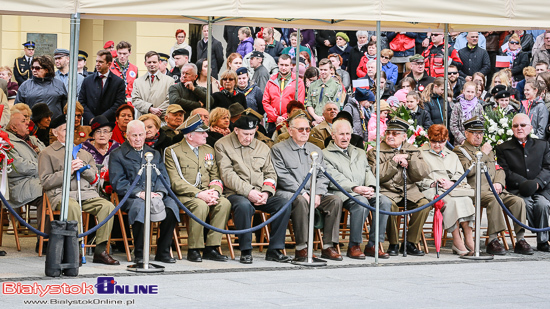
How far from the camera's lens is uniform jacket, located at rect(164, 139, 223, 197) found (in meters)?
11.0

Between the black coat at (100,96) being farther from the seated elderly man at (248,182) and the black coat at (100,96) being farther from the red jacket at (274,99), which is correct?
the seated elderly man at (248,182)

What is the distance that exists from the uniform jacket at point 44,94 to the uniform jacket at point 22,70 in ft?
14.2

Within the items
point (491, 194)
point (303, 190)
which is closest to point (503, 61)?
point (491, 194)

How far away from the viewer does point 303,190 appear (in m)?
11.3

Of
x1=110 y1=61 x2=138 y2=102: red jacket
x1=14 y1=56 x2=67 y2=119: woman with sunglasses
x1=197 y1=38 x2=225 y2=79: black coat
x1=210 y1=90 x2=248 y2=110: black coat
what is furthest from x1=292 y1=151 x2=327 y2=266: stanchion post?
x1=197 y1=38 x2=225 y2=79: black coat

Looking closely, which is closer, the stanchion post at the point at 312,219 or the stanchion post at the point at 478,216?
the stanchion post at the point at 312,219

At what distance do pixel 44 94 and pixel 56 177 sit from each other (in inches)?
151

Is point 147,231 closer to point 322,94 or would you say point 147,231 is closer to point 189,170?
point 189,170

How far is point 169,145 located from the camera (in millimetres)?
12023

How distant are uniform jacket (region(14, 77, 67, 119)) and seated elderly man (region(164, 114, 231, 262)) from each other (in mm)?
3632

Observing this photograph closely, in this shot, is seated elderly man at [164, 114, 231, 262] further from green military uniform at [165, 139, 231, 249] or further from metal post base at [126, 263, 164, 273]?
metal post base at [126, 263, 164, 273]

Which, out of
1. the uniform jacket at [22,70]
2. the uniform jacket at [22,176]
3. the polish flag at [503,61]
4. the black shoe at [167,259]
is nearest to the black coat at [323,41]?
the polish flag at [503,61]

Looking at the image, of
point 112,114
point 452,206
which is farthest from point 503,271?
point 112,114

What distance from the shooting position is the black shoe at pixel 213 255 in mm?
10961
